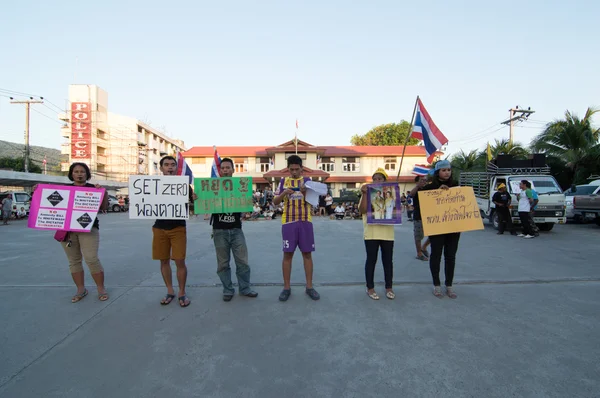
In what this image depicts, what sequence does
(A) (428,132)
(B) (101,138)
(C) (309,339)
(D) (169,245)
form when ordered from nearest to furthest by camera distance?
(C) (309,339) < (D) (169,245) < (A) (428,132) < (B) (101,138)

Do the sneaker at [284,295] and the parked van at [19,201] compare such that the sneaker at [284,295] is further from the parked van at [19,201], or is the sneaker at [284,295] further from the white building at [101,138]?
the white building at [101,138]

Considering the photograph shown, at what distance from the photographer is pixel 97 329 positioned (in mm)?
3080

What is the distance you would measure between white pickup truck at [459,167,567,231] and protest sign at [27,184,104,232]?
37.9 feet

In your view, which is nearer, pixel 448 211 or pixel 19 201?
pixel 448 211

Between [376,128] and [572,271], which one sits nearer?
[572,271]

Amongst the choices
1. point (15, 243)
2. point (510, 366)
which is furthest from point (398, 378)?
point (15, 243)

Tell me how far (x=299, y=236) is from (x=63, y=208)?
10.0 ft

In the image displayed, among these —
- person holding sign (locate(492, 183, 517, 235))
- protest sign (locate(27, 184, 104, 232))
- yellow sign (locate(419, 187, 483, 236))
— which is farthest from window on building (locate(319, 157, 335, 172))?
protest sign (locate(27, 184, 104, 232))

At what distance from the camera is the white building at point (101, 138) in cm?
4178

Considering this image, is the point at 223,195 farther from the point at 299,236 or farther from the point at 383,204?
the point at 383,204

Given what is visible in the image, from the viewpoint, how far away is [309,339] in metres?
2.84

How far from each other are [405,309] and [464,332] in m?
0.68

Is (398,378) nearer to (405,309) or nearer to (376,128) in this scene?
(405,309)

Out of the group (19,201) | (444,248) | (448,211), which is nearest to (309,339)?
(444,248)
